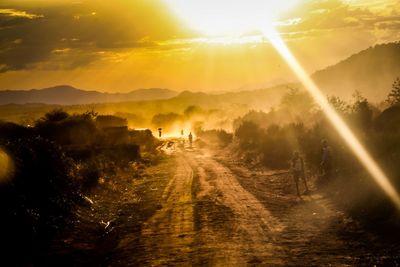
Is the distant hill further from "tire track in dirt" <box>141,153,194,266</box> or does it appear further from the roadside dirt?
"tire track in dirt" <box>141,153,194,266</box>

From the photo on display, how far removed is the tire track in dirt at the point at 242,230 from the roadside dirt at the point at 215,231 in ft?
0.08

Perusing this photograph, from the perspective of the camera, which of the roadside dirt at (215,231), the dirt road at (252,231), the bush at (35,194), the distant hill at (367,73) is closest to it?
the dirt road at (252,231)

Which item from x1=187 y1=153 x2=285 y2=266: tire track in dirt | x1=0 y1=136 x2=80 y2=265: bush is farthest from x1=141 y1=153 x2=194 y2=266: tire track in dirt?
x1=0 y1=136 x2=80 y2=265: bush

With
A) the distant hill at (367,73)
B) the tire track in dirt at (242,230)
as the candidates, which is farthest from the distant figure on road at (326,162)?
the distant hill at (367,73)

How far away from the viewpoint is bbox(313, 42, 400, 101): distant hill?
104812 mm

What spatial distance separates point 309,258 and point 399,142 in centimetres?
1210

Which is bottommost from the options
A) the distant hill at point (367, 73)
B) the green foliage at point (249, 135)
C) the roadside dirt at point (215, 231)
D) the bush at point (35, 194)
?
the roadside dirt at point (215, 231)

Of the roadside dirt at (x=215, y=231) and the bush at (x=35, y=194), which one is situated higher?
the bush at (x=35, y=194)

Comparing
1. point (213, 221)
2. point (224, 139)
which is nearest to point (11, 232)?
point (213, 221)

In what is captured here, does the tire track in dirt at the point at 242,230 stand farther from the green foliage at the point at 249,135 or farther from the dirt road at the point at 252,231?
the green foliage at the point at 249,135

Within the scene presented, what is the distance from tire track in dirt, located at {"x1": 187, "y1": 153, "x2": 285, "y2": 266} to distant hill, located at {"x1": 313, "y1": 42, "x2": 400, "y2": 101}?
Answer: 74137 millimetres

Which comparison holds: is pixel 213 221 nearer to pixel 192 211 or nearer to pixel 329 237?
pixel 192 211

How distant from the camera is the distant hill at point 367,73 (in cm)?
10481

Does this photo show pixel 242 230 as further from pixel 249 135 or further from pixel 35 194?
pixel 249 135
